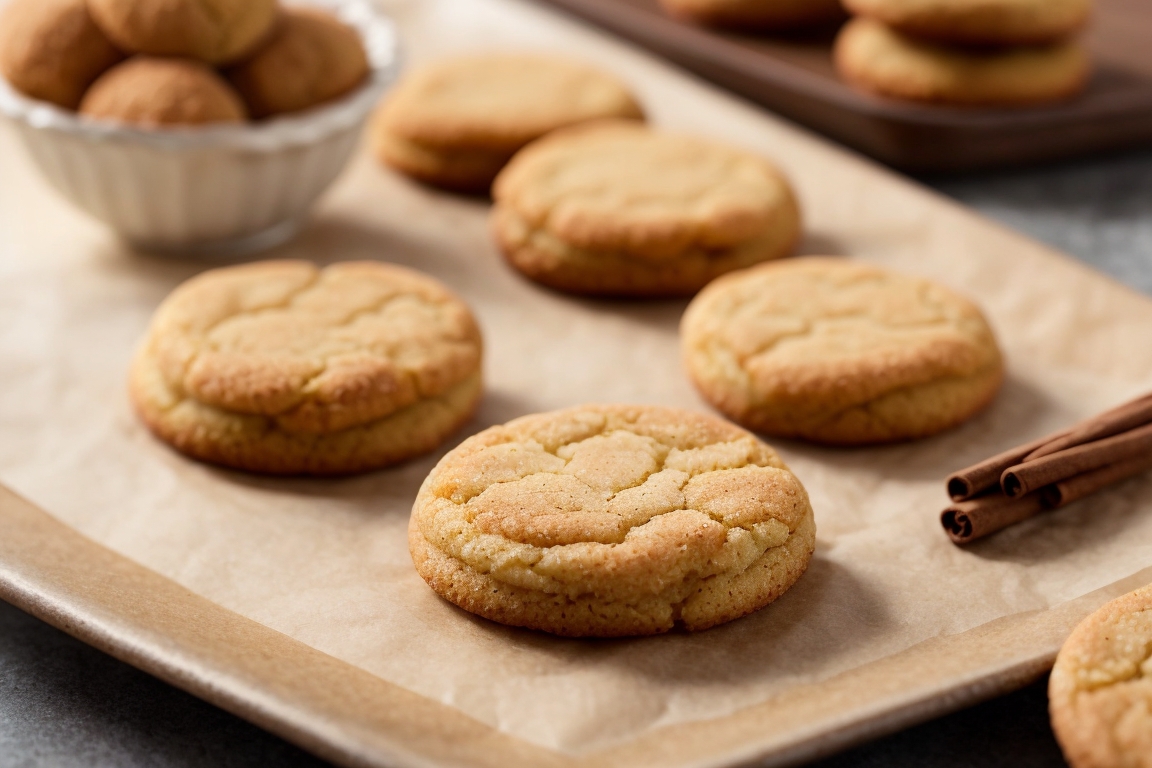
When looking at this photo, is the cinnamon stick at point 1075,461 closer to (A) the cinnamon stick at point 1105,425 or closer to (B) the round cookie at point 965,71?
(A) the cinnamon stick at point 1105,425

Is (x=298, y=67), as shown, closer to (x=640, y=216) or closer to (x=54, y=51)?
(x=54, y=51)

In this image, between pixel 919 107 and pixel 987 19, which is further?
pixel 919 107

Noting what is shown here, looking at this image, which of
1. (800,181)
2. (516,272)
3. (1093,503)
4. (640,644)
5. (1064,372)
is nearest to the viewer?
(640,644)

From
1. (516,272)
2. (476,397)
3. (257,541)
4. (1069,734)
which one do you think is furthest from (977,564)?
(516,272)

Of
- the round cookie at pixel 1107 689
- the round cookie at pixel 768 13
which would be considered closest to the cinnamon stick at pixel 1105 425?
the round cookie at pixel 1107 689

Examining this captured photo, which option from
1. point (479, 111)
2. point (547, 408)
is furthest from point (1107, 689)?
point (479, 111)

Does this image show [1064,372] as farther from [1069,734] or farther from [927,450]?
[1069,734]
